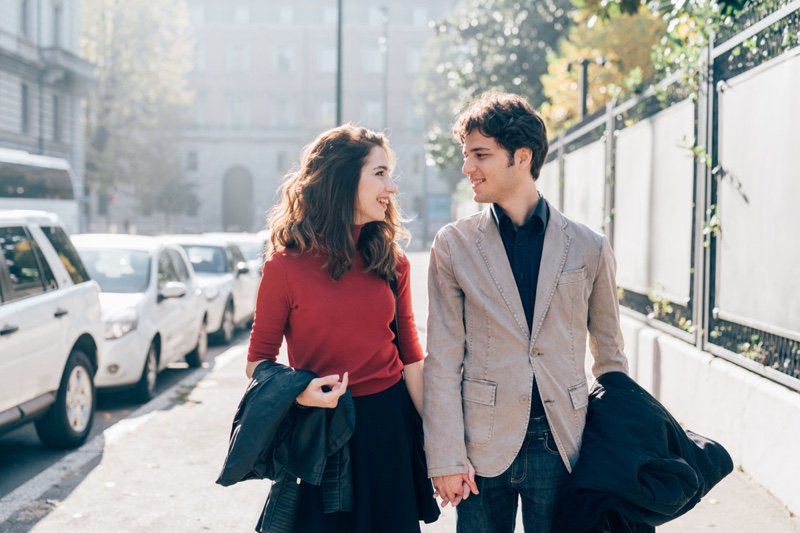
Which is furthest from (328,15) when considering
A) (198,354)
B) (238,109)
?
(198,354)

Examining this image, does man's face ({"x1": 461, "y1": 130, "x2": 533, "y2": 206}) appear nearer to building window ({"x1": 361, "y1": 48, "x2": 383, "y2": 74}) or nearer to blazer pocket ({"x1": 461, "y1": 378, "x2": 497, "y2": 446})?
blazer pocket ({"x1": 461, "y1": 378, "x2": 497, "y2": 446})

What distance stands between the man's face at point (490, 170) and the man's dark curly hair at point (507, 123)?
0.06ft

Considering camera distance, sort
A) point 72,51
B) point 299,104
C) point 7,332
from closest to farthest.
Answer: point 7,332 → point 72,51 → point 299,104

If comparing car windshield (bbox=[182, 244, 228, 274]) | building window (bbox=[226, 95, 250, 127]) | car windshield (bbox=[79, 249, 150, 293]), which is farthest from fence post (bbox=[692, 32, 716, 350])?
building window (bbox=[226, 95, 250, 127])

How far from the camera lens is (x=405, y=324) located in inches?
127

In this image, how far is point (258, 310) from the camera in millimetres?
3094

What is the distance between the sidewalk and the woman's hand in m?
2.58

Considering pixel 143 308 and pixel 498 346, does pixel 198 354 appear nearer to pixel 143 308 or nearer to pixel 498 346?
pixel 143 308

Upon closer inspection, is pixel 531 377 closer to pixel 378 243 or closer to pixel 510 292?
pixel 510 292

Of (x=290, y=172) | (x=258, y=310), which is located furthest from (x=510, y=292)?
(x=290, y=172)

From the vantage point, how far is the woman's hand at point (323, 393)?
2850 mm

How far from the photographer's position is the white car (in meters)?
9.02

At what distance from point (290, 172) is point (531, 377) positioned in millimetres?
1209

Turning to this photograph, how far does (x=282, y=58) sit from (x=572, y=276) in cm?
7198
